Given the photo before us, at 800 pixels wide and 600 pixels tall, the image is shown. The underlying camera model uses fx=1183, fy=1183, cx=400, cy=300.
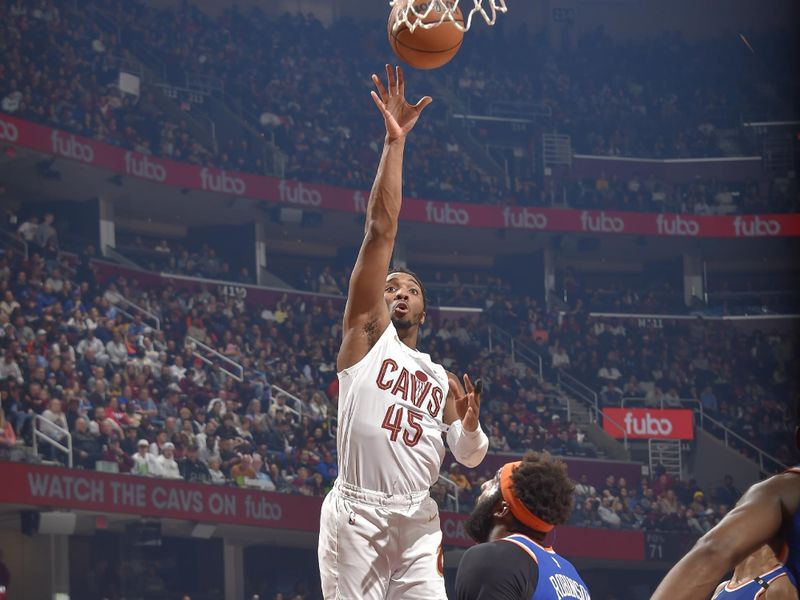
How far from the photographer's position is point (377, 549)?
188 inches

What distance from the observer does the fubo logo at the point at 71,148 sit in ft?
71.2

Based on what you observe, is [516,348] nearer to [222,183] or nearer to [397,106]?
[222,183]

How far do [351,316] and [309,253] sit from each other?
74.8 ft

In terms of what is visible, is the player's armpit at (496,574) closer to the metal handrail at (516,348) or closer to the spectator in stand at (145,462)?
the spectator in stand at (145,462)

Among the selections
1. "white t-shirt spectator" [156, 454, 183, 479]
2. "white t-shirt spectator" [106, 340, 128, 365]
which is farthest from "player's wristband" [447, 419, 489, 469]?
"white t-shirt spectator" [106, 340, 128, 365]

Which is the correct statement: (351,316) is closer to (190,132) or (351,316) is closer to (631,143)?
(190,132)

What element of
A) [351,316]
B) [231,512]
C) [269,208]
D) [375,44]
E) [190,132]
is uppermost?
[375,44]

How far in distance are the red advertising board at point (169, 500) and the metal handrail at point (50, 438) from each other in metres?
0.25

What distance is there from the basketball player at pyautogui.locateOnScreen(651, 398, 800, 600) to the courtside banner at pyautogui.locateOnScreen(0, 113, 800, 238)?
19816mm

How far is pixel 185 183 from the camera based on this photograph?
23.8 meters

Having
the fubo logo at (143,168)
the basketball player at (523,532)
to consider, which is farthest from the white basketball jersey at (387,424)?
the fubo logo at (143,168)

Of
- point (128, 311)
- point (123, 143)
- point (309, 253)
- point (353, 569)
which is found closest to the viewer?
point (353, 569)

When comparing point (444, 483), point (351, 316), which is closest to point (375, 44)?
point (444, 483)

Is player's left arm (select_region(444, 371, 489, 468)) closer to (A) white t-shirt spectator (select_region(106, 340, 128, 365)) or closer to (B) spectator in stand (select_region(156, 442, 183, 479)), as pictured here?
(B) spectator in stand (select_region(156, 442, 183, 479))
